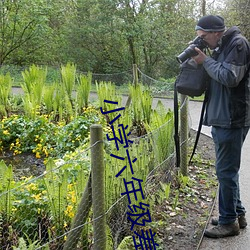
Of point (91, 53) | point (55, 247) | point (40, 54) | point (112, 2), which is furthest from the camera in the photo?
point (40, 54)

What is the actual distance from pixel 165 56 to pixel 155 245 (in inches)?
567

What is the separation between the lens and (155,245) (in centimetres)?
318

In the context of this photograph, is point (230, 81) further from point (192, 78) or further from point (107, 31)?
point (107, 31)

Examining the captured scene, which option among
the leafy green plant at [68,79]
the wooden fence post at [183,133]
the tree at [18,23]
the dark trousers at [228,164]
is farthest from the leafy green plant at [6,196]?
the tree at [18,23]

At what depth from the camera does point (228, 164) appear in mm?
3195

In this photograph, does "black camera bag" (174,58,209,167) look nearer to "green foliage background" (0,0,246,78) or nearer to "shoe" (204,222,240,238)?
"shoe" (204,222,240,238)

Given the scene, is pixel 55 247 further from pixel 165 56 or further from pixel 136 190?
pixel 165 56

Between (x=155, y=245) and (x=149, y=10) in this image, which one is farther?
(x=149, y=10)

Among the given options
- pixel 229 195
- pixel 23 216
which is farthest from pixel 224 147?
pixel 23 216

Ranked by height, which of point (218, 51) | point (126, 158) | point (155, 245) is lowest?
point (155, 245)

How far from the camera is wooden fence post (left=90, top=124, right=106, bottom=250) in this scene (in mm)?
2395

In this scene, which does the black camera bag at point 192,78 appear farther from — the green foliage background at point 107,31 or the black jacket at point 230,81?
the green foliage background at point 107,31

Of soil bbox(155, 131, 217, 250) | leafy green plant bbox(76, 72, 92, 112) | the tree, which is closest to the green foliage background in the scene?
the tree

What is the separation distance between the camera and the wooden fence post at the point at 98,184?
2.39m
